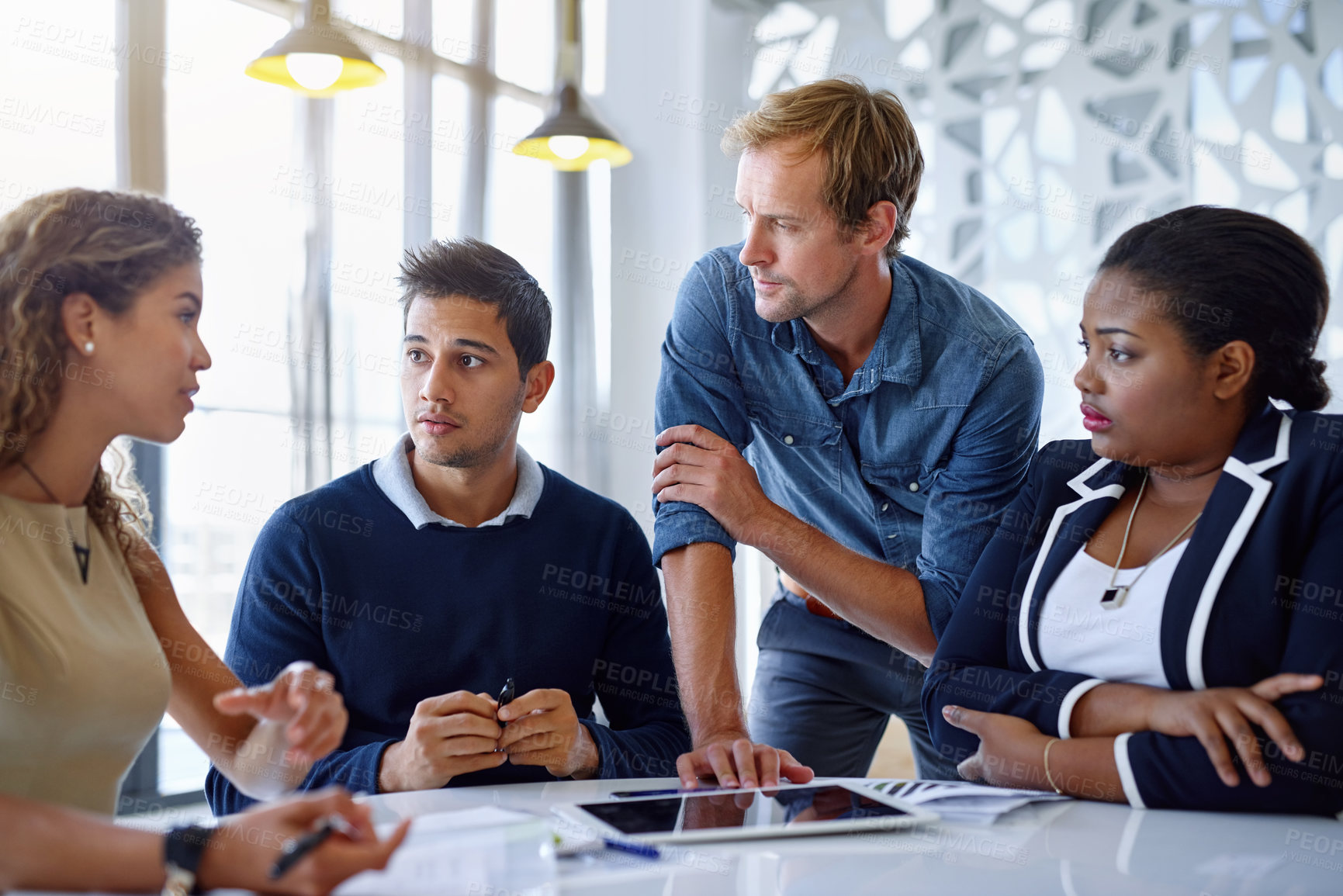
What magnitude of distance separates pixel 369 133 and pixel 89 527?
10.6 ft

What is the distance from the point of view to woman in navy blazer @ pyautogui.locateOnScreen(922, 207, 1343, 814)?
131cm

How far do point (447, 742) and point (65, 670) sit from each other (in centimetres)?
47

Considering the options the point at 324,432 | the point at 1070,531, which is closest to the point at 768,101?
the point at 1070,531

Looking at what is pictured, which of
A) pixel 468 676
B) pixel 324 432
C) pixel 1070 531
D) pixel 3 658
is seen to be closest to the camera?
pixel 3 658

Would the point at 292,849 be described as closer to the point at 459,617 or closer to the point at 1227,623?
the point at 459,617

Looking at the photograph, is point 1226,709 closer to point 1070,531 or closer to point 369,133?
point 1070,531

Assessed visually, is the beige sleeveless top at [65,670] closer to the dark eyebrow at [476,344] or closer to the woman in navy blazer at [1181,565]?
the dark eyebrow at [476,344]

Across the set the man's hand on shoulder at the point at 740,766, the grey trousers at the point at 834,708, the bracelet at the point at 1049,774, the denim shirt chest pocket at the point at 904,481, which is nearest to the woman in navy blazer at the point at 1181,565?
the bracelet at the point at 1049,774

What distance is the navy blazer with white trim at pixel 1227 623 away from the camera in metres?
1.30

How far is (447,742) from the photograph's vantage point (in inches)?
57.2

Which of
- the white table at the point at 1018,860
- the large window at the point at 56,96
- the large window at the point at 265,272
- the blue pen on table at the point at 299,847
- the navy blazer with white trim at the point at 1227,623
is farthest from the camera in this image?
the large window at the point at 265,272

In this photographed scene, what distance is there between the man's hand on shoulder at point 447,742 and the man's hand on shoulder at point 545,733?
25mm

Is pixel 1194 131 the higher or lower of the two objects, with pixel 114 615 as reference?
higher

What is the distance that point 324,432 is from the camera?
4031 millimetres
